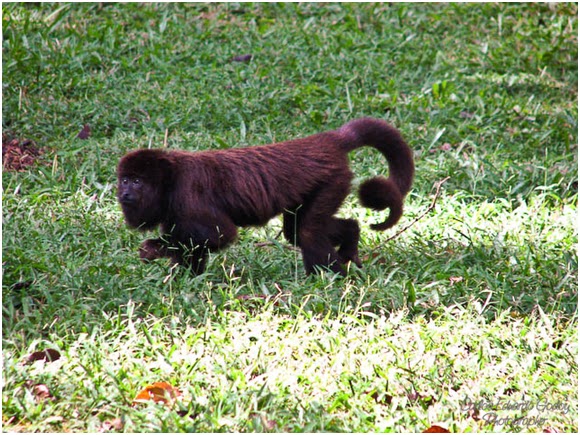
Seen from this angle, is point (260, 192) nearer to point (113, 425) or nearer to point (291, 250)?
point (291, 250)

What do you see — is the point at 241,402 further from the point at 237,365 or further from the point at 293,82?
the point at 293,82

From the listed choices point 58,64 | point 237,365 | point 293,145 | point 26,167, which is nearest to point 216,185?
point 293,145

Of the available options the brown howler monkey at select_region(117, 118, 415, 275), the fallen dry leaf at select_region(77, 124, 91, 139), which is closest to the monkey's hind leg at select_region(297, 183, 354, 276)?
the brown howler monkey at select_region(117, 118, 415, 275)

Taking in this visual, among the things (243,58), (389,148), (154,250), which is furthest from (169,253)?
(243,58)

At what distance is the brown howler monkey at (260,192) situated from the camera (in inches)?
224

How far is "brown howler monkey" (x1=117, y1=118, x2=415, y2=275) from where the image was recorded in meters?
5.70

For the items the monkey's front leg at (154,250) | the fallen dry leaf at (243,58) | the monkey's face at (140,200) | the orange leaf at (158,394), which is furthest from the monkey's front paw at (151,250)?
the fallen dry leaf at (243,58)

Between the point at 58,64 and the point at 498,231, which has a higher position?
the point at 58,64

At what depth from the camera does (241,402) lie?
13.2 ft

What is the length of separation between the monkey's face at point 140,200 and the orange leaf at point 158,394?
1.88 meters

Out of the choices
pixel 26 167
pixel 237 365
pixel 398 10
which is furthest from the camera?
pixel 398 10

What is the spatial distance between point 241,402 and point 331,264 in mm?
2004

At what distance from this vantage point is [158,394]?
408cm

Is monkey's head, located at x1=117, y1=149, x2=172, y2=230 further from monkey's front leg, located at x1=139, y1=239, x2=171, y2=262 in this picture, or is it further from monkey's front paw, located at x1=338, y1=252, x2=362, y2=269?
monkey's front paw, located at x1=338, y1=252, x2=362, y2=269
